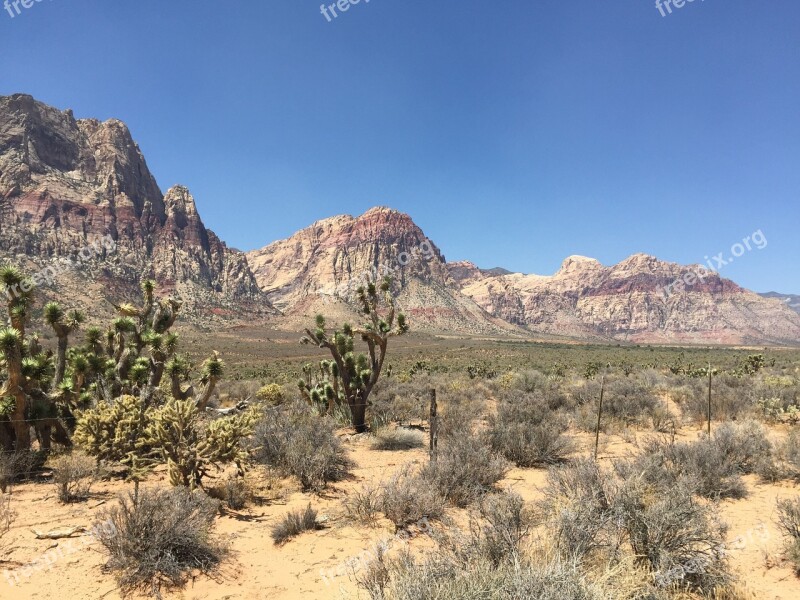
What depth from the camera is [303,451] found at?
952cm

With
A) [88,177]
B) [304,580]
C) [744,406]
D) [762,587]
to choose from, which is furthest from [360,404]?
[88,177]

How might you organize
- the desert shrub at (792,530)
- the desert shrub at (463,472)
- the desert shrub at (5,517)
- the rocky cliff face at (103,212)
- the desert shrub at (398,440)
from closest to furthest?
the desert shrub at (792,530), the desert shrub at (5,517), the desert shrub at (463,472), the desert shrub at (398,440), the rocky cliff face at (103,212)

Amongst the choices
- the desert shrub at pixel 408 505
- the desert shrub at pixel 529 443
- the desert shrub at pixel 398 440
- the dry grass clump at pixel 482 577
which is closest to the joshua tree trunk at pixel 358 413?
the desert shrub at pixel 398 440

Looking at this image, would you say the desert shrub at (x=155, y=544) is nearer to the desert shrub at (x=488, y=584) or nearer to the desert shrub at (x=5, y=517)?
the desert shrub at (x=5, y=517)

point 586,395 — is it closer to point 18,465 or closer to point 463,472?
point 463,472

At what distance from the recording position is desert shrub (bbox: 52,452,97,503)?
7.58m

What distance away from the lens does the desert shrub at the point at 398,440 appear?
12.8 metres

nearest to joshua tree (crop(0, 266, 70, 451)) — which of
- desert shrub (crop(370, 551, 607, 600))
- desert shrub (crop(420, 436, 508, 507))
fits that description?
desert shrub (crop(420, 436, 508, 507))

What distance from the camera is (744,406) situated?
1563 centimetres

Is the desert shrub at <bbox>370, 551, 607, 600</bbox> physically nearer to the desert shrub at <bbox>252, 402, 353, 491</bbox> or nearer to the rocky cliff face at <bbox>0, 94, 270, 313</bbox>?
the desert shrub at <bbox>252, 402, 353, 491</bbox>

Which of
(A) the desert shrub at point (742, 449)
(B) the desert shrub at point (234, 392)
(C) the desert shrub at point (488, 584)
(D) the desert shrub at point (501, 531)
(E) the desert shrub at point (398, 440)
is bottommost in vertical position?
(B) the desert shrub at point (234, 392)

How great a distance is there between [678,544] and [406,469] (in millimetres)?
5117

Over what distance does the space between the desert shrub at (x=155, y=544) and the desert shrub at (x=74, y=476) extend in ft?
8.40

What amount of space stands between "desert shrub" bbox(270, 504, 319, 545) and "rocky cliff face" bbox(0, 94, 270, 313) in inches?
4257
